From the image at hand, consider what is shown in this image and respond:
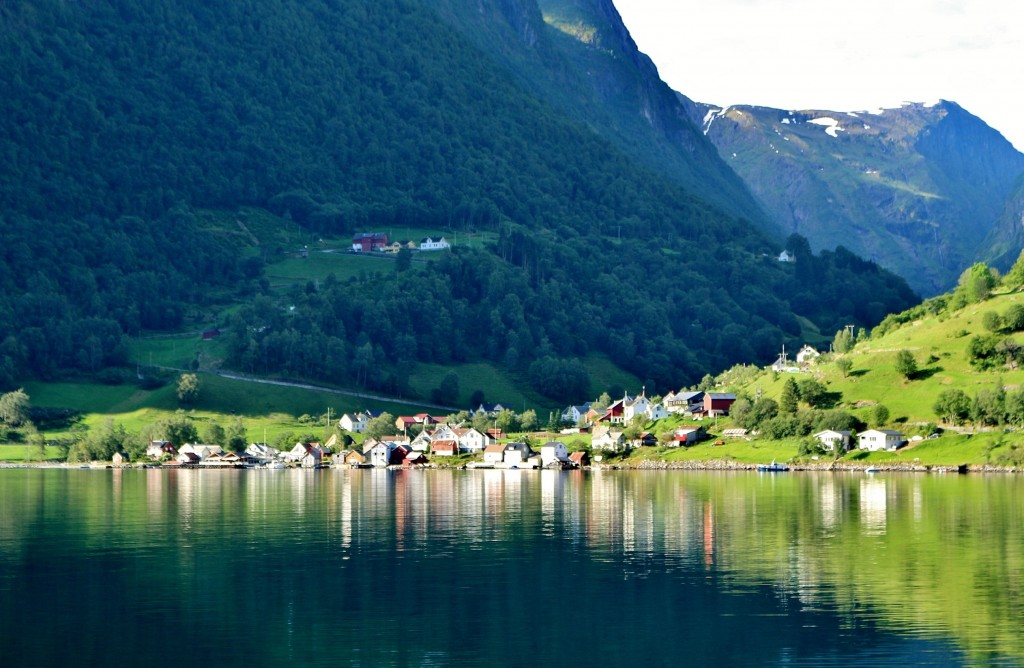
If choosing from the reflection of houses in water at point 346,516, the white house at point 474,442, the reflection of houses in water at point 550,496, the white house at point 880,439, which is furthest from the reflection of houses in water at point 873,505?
the white house at point 474,442

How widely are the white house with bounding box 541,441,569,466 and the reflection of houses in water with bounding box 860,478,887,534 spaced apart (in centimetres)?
5480

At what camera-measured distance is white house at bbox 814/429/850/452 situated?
150250mm

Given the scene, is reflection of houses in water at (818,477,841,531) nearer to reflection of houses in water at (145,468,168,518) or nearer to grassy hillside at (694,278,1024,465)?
grassy hillside at (694,278,1024,465)

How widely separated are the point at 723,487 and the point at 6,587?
71.4m

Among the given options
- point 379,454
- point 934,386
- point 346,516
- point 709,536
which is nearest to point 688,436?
point 934,386

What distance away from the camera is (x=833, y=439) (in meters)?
151

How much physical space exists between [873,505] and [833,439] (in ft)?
167

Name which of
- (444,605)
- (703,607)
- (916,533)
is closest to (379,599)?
(444,605)

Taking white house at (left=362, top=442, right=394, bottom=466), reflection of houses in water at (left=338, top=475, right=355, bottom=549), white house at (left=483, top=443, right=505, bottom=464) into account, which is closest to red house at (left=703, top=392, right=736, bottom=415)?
white house at (left=483, top=443, right=505, bottom=464)

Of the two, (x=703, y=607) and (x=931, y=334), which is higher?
(x=931, y=334)

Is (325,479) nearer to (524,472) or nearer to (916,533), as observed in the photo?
(524,472)

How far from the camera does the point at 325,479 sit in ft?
522

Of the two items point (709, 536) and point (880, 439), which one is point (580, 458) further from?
point (709, 536)

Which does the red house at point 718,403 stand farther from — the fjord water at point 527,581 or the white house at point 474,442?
the fjord water at point 527,581
